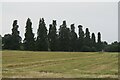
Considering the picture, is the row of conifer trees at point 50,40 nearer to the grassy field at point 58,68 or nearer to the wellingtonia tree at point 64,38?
the wellingtonia tree at point 64,38

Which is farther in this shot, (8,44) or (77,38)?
(77,38)

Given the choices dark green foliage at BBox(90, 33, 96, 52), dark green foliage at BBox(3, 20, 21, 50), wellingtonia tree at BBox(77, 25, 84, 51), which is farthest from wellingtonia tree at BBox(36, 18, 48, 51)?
dark green foliage at BBox(90, 33, 96, 52)

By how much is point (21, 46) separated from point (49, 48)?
892cm

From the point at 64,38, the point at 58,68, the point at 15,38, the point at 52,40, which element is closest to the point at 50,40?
the point at 52,40

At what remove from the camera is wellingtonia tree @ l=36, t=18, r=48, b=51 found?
102 meters

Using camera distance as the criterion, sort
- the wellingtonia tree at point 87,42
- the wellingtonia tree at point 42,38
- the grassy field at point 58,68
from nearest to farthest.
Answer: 1. the grassy field at point 58,68
2. the wellingtonia tree at point 42,38
3. the wellingtonia tree at point 87,42

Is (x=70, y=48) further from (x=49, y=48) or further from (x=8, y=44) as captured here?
(x=8, y=44)

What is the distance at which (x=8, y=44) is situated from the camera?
100062mm

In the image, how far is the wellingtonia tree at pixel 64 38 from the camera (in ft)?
361

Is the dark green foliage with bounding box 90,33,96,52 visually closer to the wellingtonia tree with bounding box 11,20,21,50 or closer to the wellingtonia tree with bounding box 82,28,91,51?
the wellingtonia tree with bounding box 82,28,91,51

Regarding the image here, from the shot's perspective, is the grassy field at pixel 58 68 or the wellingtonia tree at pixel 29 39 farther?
the wellingtonia tree at pixel 29 39

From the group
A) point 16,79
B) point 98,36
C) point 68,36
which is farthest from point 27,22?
point 16,79

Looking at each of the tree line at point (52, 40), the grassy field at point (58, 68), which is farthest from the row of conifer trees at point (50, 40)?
the grassy field at point (58, 68)

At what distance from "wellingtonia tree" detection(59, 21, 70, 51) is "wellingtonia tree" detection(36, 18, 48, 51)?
258 inches
